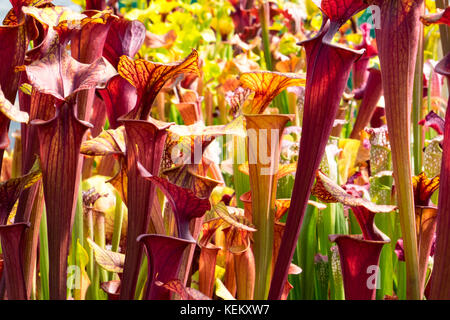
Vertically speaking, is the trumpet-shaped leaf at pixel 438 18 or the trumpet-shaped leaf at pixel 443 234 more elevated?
the trumpet-shaped leaf at pixel 438 18

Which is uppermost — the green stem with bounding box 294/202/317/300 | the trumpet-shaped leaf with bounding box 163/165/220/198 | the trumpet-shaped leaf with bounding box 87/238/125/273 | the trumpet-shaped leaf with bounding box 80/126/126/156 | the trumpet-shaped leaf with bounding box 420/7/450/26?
the trumpet-shaped leaf with bounding box 420/7/450/26

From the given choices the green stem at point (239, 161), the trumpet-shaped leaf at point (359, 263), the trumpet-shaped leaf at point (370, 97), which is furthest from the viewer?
the trumpet-shaped leaf at point (370, 97)

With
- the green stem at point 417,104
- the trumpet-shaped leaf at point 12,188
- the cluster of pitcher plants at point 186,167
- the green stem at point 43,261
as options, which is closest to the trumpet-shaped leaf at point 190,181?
the cluster of pitcher plants at point 186,167

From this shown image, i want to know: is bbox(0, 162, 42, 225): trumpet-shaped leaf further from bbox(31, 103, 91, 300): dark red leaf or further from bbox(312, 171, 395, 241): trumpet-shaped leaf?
bbox(312, 171, 395, 241): trumpet-shaped leaf

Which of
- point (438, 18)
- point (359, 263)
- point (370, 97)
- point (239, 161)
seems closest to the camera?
point (438, 18)

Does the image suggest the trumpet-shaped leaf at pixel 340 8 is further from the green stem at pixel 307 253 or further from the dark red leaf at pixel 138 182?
the green stem at pixel 307 253

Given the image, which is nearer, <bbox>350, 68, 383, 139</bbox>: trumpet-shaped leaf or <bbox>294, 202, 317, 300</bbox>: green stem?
<bbox>294, 202, 317, 300</bbox>: green stem

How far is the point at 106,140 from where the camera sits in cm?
42

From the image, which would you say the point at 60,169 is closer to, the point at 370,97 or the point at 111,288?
the point at 111,288

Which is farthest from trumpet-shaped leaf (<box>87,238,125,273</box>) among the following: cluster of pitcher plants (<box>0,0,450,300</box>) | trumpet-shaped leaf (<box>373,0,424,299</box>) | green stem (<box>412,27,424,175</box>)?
green stem (<box>412,27,424,175</box>)

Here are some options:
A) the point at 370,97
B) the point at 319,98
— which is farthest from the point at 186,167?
the point at 370,97
